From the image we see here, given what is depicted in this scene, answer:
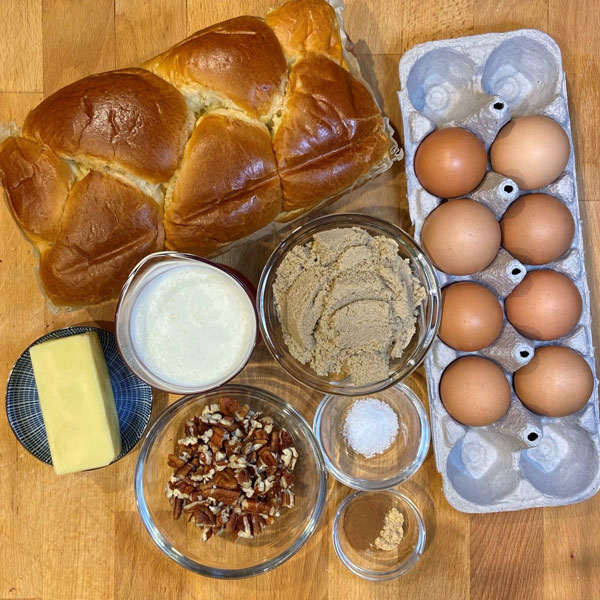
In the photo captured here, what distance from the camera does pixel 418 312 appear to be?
1043 millimetres

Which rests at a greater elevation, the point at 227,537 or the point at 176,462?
the point at 176,462

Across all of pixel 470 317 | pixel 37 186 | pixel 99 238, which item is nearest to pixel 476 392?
pixel 470 317

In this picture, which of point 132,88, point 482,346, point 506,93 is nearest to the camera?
point 132,88

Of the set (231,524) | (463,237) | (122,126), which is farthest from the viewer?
(231,524)

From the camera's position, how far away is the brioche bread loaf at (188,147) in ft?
3.10

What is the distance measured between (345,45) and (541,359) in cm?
71

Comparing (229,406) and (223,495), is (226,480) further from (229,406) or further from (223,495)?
(229,406)

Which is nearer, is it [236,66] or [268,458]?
[236,66]

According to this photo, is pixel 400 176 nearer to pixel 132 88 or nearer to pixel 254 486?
pixel 132 88

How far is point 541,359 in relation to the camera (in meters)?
1.12

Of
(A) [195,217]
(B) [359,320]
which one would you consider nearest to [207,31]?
(A) [195,217]

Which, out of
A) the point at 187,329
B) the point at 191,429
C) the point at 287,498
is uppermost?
the point at 187,329

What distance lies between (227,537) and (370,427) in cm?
38

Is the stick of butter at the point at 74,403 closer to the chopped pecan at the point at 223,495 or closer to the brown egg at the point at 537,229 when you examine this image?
the chopped pecan at the point at 223,495
